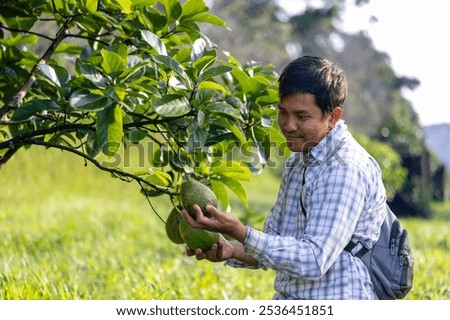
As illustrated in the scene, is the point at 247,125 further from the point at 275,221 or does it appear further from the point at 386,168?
the point at 386,168

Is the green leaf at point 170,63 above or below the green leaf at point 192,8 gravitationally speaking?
below

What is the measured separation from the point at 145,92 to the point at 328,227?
61 centimetres

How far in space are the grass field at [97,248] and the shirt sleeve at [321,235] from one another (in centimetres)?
116

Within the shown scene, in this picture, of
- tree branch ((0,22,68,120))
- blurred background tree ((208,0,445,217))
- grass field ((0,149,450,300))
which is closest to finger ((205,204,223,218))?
tree branch ((0,22,68,120))

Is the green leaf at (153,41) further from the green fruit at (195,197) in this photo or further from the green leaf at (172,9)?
the green fruit at (195,197)

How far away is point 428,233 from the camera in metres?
7.82

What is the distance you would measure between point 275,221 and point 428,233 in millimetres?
6267

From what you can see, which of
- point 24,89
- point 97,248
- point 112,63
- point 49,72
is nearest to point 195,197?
point 112,63

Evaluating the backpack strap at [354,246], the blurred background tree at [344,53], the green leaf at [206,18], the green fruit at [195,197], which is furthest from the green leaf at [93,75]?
the blurred background tree at [344,53]

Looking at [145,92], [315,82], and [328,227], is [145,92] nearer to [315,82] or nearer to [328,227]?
[315,82]

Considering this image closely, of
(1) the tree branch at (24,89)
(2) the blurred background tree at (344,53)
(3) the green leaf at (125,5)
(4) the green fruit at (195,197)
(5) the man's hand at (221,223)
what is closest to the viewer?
(5) the man's hand at (221,223)

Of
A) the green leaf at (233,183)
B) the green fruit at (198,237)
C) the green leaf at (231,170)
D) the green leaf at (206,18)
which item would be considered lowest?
the green fruit at (198,237)

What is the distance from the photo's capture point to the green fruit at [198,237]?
174cm
